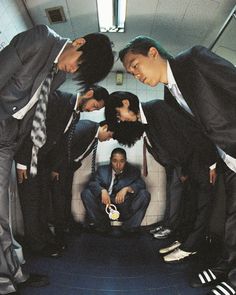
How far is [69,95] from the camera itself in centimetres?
260

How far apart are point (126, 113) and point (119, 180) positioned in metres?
1.21

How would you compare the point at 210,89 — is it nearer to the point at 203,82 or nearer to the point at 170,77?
the point at 203,82

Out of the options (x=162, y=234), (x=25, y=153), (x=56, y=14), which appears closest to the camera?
(x=25, y=153)

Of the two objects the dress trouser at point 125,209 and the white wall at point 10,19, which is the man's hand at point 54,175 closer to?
the dress trouser at point 125,209

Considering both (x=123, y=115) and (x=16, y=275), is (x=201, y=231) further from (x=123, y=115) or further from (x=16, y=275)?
(x=16, y=275)

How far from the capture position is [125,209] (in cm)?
349

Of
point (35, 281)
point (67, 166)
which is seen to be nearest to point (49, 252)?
point (35, 281)

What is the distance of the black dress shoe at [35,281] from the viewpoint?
1.91 metres

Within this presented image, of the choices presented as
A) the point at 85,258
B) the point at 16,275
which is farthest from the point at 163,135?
the point at 16,275

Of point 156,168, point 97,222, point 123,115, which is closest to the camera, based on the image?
point 123,115

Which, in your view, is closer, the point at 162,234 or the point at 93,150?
the point at 162,234

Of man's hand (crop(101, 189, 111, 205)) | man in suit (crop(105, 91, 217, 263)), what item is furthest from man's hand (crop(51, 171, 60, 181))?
man in suit (crop(105, 91, 217, 263))

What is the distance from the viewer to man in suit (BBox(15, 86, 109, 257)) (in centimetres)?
233

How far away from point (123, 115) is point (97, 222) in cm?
142
